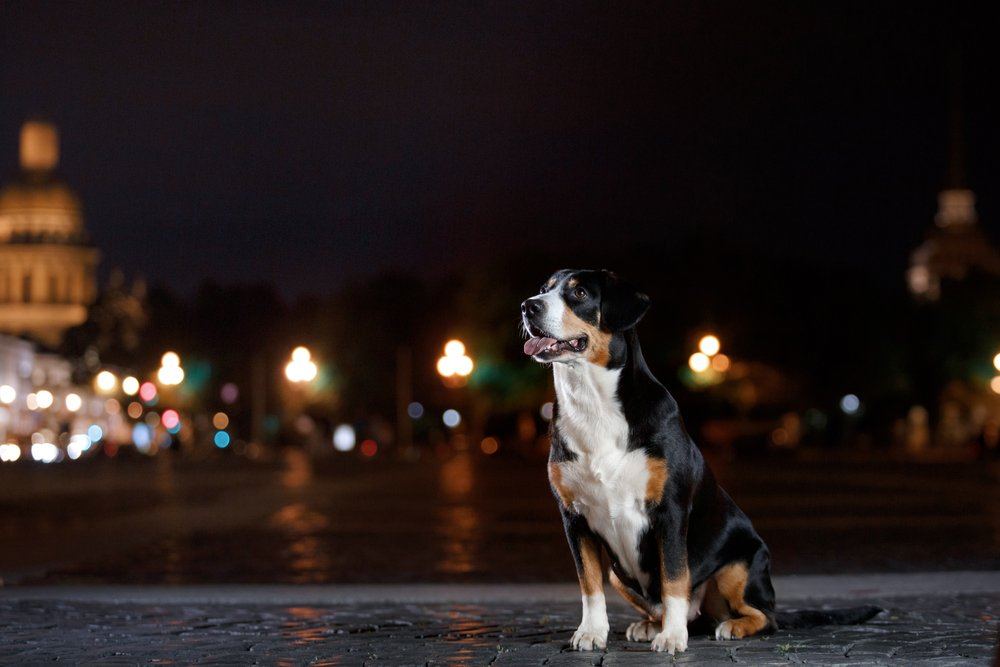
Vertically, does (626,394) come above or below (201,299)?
below

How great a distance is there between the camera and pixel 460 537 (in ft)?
65.9

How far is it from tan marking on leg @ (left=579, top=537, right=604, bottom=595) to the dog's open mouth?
1.02 m

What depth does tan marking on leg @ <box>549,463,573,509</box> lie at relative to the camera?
779 centimetres

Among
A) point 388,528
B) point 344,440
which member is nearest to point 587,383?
point 388,528

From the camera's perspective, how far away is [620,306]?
24.9ft

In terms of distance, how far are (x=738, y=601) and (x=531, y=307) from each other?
1.90m

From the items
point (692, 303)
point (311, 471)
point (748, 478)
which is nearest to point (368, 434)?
point (692, 303)

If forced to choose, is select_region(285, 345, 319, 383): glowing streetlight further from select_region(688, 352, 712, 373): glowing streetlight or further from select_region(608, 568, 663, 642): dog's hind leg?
select_region(608, 568, 663, 642): dog's hind leg

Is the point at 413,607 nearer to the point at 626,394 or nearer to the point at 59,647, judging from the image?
the point at 59,647

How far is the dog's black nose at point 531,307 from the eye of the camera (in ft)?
24.4

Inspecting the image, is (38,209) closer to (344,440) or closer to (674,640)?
(344,440)

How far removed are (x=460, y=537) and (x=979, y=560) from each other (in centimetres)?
663

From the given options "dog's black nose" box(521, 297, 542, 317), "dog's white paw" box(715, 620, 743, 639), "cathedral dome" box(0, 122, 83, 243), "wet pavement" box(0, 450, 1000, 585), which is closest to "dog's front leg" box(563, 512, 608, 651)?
"dog's white paw" box(715, 620, 743, 639)

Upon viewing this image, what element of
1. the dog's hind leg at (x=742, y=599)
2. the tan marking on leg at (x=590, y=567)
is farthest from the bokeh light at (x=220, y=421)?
the tan marking on leg at (x=590, y=567)
